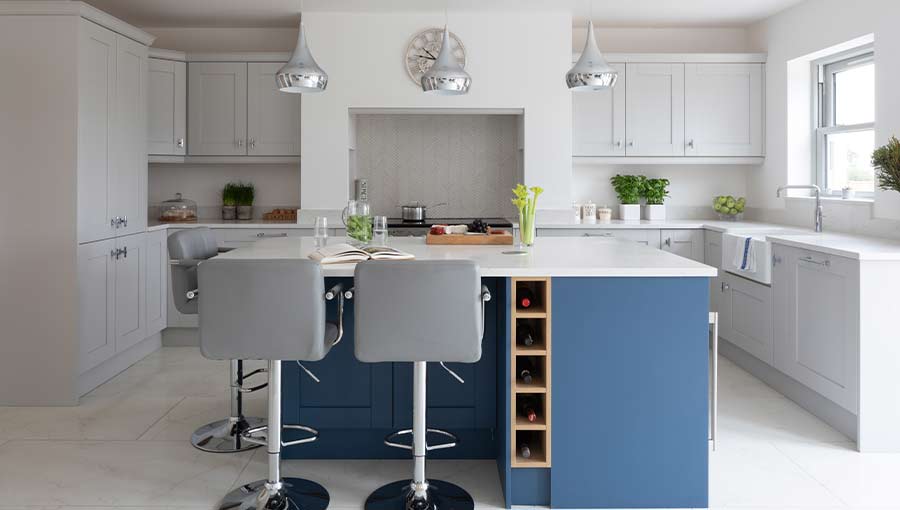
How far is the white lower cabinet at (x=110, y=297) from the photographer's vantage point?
15.4 feet

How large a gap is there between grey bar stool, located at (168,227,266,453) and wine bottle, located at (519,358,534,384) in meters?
1.27

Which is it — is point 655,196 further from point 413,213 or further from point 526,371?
point 526,371

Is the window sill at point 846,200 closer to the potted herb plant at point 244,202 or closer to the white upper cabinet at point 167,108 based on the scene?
the potted herb plant at point 244,202

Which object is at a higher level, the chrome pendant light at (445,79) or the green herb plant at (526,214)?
the chrome pendant light at (445,79)

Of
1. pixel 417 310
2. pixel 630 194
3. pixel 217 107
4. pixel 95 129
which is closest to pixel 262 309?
pixel 417 310

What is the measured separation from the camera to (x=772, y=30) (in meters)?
6.36

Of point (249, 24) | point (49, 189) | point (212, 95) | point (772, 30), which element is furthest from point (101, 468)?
point (772, 30)

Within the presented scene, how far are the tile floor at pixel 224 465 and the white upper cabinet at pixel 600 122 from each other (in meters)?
2.59

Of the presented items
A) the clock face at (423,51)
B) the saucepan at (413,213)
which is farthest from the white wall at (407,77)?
the saucepan at (413,213)

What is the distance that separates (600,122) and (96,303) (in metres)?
4.10

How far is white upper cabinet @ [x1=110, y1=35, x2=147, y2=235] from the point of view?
16.8 feet

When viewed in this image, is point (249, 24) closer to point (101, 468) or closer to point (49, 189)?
point (49, 189)

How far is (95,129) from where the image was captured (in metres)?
4.75

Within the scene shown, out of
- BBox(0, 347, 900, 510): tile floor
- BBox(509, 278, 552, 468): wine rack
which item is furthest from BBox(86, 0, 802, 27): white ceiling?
BBox(509, 278, 552, 468): wine rack
